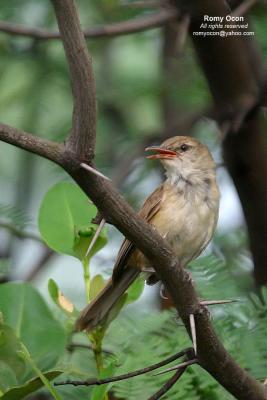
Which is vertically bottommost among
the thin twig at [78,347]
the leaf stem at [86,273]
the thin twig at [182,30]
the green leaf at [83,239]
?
the thin twig at [78,347]

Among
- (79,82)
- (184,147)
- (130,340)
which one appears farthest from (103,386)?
(184,147)

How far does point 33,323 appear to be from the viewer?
2.92 meters

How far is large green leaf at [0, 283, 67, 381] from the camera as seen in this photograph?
2.84 m

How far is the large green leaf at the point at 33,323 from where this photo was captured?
284 centimetres

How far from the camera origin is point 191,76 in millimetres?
5539

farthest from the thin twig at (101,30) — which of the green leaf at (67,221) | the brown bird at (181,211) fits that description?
the green leaf at (67,221)

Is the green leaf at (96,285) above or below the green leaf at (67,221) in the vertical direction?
below

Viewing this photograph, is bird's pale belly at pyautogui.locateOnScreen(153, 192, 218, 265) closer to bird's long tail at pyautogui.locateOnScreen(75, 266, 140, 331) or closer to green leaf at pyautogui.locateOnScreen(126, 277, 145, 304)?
bird's long tail at pyautogui.locateOnScreen(75, 266, 140, 331)

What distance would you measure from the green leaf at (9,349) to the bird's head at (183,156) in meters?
1.71

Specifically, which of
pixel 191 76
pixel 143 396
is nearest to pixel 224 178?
pixel 191 76

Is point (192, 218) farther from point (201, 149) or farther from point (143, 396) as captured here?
point (143, 396)

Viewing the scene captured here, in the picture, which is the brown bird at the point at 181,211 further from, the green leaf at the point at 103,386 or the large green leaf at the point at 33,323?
the green leaf at the point at 103,386

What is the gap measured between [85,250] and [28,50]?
138 inches

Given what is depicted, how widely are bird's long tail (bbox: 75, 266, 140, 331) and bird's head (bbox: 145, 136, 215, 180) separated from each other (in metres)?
0.63
